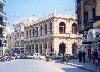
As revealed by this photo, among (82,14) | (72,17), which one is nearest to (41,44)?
(72,17)

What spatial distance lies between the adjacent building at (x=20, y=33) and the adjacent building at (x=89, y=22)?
44912 millimetres

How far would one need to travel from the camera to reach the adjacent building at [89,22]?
29.0 meters

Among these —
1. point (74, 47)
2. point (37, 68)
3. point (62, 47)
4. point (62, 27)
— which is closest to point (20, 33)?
point (62, 27)

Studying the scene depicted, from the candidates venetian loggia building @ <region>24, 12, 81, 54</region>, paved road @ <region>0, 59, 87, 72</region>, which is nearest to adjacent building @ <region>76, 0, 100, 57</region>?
paved road @ <region>0, 59, 87, 72</region>

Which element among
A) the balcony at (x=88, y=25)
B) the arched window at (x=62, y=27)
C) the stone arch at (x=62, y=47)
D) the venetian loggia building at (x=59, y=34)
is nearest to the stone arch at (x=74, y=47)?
the venetian loggia building at (x=59, y=34)

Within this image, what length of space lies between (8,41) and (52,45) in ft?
143

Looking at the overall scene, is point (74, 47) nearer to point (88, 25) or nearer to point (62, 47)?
point (62, 47)

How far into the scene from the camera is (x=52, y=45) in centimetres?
6078

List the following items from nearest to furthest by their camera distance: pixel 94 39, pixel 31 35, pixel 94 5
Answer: pixel 94 39 < pixel 94 5 < pixel 31 35

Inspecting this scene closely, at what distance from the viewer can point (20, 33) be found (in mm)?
86625

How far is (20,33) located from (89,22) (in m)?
55.8

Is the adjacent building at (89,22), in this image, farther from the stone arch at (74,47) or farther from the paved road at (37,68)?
the stone arch at (74,47)

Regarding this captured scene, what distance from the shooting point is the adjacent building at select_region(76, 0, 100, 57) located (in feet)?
95.2

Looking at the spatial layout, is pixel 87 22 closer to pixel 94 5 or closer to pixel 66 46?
pixel 94 5
